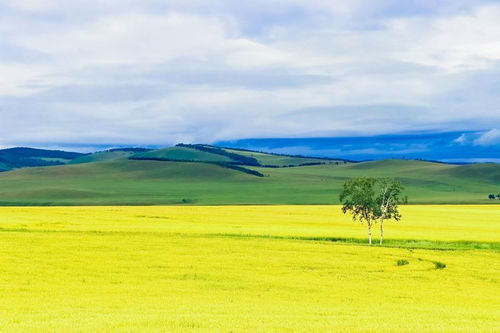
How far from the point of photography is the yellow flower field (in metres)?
25.8

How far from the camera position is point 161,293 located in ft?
118

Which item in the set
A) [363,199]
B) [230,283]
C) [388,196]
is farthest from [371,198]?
[230,283]

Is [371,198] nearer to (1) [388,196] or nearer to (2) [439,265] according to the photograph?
(1) [388,196]

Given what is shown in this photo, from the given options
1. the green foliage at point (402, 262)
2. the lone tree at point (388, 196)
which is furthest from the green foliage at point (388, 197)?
the green foliage at point (402, 262)

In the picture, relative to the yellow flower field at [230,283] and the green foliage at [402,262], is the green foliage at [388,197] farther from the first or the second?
the green foliage at [402,262]

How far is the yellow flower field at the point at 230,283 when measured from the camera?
25828 mm

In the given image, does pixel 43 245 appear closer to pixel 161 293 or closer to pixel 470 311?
pixel 161 293

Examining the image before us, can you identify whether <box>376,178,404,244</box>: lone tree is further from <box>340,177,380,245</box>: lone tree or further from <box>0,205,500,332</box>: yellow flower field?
<box>0,205,500,332</box>: yellow flower field

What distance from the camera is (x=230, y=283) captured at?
40.5m

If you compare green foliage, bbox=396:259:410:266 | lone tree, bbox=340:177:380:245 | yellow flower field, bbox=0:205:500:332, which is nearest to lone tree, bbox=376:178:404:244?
lone tree, bbox=340:177:380:245

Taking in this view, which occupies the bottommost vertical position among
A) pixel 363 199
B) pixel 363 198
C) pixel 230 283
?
pixel 230 283

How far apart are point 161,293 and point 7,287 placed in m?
8.07

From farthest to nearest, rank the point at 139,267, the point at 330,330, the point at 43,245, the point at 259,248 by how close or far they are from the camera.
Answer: the point at 259,248 → the point at 43,245 → the point at 139,267 → the point at 330,330

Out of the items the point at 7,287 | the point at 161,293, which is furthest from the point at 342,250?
the point at 7,287
